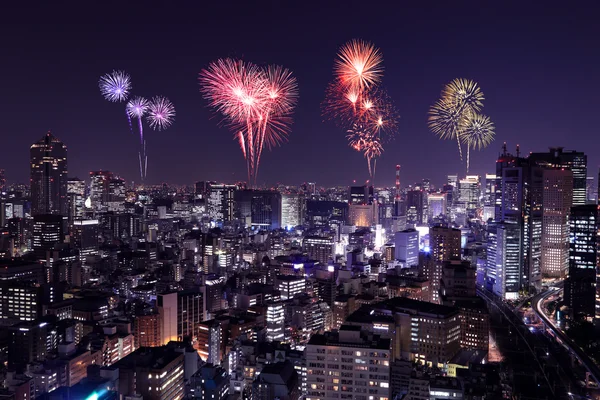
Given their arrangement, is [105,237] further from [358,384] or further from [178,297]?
[358,384]

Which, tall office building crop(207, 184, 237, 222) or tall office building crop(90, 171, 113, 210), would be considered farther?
tall office building crop(207, 184, 237, 222)

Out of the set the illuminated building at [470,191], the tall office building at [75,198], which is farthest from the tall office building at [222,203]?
the illuminated building at [470,191]

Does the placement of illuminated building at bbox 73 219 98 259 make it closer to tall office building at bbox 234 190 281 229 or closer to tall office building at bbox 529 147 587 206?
tall office building at bbox 234 190 281 229

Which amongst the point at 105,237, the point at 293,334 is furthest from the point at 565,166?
the point at 105,237

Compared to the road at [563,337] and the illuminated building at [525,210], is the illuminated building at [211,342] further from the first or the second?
the illuminated building at [525,210]

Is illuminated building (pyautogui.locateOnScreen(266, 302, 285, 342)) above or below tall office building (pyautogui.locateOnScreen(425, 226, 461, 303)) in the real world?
below

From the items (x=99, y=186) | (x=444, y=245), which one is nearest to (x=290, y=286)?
(x=444, y=245)

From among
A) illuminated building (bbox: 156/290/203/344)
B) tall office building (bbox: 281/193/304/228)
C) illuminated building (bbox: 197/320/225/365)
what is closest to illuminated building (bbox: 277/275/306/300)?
illuminated building (bbox: 156/290/203/344)

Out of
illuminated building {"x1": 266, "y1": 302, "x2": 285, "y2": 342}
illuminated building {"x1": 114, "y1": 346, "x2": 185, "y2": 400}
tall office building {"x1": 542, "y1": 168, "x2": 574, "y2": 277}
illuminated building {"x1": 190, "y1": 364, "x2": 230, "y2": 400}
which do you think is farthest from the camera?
tall office building {"x1": 542, "y1": 168, "x2": 574, "y2": 277}
